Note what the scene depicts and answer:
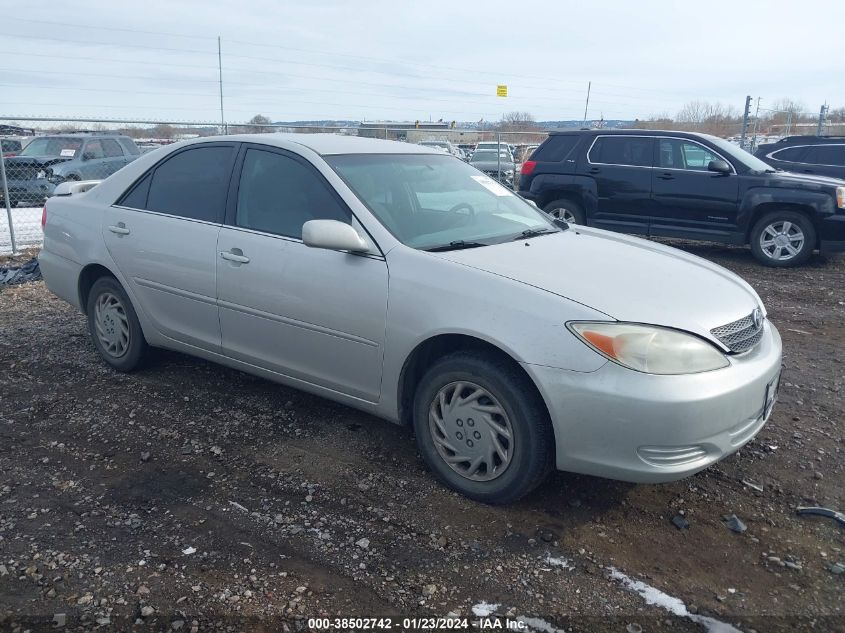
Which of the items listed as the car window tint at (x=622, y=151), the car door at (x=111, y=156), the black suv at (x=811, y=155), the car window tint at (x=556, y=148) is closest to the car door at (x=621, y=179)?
the car window tint at (x=622, y=151)

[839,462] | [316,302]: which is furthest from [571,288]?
[839,462]

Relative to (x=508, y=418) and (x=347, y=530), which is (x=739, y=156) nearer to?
(x=508, y=418)

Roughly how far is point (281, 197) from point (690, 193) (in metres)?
7.22

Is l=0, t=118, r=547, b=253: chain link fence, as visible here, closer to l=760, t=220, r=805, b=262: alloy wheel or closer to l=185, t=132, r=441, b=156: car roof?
l=760, t=220, r=805, b=262: alloy wheel

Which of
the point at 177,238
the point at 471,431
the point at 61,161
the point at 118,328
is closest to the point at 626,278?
the point at 471,431

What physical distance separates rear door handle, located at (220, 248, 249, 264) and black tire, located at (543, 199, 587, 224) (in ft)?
23.6

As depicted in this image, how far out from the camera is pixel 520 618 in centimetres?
258

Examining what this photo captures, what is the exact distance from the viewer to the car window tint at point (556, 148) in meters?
10.6

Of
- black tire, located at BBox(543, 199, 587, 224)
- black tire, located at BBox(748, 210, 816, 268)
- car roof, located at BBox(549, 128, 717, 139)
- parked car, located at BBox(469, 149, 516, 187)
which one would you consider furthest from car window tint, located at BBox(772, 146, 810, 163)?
parked car, located at BBox(469, 149, 516, 187)

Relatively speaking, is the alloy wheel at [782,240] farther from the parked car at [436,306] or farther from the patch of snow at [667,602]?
the patch of snow at [667,602]

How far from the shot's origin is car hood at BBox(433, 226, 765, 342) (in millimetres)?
3094

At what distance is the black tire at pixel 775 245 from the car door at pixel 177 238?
7532mm

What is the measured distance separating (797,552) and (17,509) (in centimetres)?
351

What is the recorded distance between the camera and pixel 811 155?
1271 centimetres
